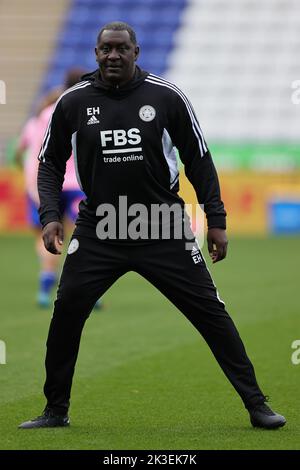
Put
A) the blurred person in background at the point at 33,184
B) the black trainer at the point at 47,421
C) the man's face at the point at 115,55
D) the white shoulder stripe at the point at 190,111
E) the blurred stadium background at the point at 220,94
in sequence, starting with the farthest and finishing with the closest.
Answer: the blurred stadium background at the point at 220,94, the blurred person in background at the point at 33,184, the black trainer at the point at 47,421, the white shoulder stripe at the point at 190,111, the man's face at the point at 115,55

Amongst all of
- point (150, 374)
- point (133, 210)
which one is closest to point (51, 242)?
point (133, 210)

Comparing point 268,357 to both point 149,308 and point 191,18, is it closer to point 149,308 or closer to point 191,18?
point 149,308

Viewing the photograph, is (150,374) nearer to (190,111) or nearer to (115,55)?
(190,111)

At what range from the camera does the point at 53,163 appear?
19.3 ft

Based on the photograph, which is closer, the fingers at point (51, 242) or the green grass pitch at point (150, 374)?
the green grass pitch at point (150, 374)

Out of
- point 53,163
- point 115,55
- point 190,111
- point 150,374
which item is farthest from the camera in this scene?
point 150,374

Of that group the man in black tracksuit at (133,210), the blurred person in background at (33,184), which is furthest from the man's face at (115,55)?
the blurred person in background at (33,184)

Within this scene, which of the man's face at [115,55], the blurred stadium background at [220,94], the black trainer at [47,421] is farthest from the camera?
the blurred stadium background at [220,94]

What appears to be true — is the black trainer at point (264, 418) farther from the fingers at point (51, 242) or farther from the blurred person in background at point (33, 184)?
the blurred person in background at point (33, 184)

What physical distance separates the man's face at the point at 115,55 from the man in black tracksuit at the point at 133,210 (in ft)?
0.04

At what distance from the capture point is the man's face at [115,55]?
5551 mm

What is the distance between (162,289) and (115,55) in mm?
1239

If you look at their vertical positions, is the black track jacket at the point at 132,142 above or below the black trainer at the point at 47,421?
above

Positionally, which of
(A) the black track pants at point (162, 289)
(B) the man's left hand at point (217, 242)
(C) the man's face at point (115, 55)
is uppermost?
(C) the man's face at point (115, 55)
